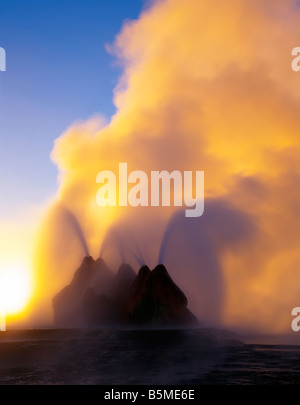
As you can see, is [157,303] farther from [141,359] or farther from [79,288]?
[141,359]

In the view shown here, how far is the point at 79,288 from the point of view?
253ft

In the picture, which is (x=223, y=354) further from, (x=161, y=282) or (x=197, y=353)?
(x=161, y=282)

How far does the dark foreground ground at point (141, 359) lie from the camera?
30.3 meters

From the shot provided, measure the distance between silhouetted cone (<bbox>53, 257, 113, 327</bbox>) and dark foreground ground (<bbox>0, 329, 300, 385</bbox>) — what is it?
1731 cm

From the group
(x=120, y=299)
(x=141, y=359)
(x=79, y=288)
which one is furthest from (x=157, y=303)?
(x=141, y=359)

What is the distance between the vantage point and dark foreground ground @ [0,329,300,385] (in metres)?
30.3

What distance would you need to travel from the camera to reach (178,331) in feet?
165

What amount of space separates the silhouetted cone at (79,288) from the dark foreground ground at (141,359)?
1731 cm

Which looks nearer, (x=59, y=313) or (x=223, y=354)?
(x=223, y=354)

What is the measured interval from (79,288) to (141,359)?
39.9 meters

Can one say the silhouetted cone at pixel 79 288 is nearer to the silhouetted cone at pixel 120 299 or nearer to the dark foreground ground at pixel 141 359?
the silhouetted cone at pixel 120 299
